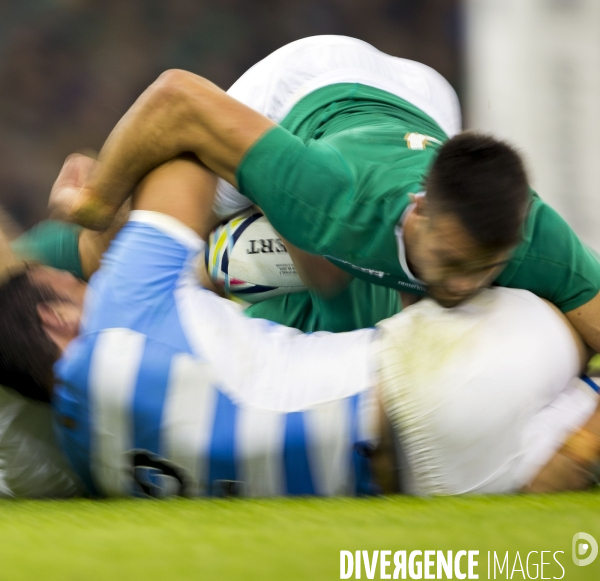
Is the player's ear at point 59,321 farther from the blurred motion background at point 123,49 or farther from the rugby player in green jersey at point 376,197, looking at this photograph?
the blurred motion background at point 123,49

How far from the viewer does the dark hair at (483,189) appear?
110 centimetres

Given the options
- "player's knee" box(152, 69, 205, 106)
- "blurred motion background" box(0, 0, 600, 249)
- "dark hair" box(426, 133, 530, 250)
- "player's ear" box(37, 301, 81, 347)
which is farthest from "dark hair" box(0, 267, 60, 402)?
"blurred motion background" box(0, 0, 600, 249)

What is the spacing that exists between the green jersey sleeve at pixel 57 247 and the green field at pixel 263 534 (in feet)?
2.01

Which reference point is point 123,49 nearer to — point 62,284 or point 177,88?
point 177,88

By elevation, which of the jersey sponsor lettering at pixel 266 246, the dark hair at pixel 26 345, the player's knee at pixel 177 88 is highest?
the player's knee at pixel 177 88

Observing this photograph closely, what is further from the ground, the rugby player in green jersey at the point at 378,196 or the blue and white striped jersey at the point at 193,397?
the rugby player in green jersey at the point at 378,196

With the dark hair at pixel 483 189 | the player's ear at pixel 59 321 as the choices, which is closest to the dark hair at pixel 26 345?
the player's ear at pixel 59 321

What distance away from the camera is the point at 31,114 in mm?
3953

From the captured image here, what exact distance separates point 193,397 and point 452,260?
41 centimetres

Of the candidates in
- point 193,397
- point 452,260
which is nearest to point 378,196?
point 452,260

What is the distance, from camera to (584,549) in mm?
816

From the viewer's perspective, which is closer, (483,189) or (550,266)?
(483,189)

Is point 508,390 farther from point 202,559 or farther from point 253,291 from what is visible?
point 253,291

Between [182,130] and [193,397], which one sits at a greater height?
[182,130]
